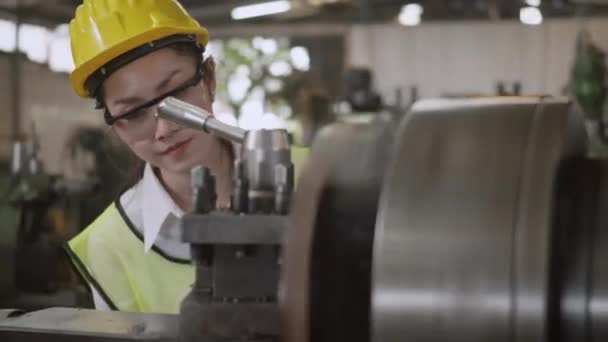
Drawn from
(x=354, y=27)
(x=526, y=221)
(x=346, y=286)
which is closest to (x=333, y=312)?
(x=346, y=286)

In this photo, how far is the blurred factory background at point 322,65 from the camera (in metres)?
2.38

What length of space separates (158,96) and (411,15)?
3.66 meters

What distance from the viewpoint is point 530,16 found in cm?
429

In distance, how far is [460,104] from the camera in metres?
0.48

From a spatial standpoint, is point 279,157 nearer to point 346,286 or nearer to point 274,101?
point 346,286

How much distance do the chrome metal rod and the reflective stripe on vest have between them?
340 millimetres

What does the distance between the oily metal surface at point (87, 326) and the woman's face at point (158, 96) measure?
12.2 inches

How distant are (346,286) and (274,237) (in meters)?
0.05

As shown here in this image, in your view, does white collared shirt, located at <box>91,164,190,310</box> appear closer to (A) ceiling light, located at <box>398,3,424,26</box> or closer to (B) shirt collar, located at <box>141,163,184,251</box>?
(B) shirt collar, located at <box>141,163,184,251</box>

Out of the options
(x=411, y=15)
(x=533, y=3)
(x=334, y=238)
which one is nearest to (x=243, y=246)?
(x=334, y=238)

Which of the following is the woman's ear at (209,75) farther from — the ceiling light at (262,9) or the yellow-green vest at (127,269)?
the ceiling light at (262,9)

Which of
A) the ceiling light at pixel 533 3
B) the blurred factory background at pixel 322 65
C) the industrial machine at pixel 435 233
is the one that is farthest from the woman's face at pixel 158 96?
the ceiling light at pixel 533 3

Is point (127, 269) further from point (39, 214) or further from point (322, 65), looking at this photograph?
point (322, 65)

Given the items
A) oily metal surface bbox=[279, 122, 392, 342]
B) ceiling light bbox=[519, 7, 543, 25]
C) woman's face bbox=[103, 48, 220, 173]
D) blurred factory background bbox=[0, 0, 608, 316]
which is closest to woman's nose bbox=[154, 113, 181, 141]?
woman's face bbox=[103, 48, 220, 173]
